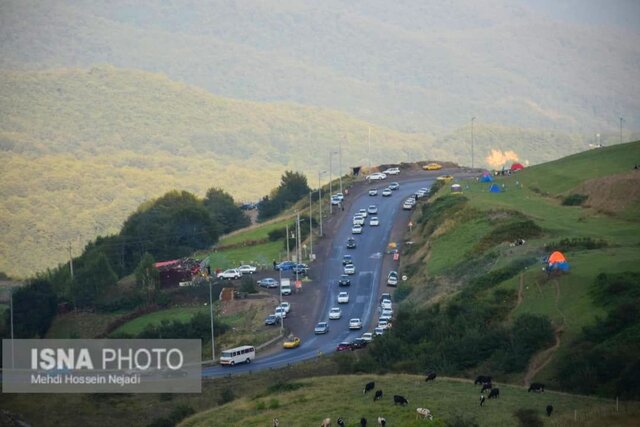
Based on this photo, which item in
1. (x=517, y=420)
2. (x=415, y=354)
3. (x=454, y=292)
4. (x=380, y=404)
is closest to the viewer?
(x=517, y=420)

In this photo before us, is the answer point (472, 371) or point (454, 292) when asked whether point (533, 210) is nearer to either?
point (454, 292)

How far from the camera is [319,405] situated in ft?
172

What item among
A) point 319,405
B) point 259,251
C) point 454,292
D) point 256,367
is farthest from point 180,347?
point 259,251

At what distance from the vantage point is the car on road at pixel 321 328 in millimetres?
79331

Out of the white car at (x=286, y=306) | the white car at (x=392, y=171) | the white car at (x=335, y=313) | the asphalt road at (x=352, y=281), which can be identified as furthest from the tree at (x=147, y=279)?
the white car at (x=392, y=171)

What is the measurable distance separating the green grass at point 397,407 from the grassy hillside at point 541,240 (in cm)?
555

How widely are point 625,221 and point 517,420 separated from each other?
141 feet

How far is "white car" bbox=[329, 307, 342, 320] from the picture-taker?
8288cm

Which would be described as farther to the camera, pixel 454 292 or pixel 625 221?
pixel 625 221

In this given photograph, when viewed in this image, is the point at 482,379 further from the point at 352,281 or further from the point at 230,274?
the point at 230,274

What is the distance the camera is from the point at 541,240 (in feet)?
271

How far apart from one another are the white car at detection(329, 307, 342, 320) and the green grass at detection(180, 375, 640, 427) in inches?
920

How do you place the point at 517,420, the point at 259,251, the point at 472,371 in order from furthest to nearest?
the point at 259,251, the point at 472,371, the point at 517,420

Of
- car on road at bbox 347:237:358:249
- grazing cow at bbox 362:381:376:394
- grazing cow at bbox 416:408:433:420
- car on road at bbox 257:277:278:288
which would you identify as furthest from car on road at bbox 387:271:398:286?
grazing cow at bbox 416:408:433:420
